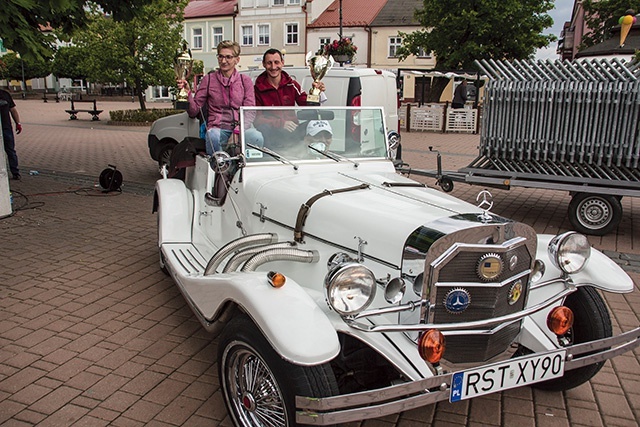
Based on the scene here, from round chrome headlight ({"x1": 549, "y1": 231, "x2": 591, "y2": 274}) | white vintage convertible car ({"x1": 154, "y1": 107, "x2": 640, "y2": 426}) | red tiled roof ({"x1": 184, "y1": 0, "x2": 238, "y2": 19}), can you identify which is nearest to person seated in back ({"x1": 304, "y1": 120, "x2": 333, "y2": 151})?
white vintage convertible car ({"x1": 154, "y1": 107, "x2": 640, "y2": 426})

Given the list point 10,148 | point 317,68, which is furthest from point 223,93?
point 10,148

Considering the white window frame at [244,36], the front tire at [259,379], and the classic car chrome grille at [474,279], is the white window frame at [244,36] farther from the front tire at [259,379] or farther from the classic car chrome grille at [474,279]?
the classic car chrome grille at [474,279]

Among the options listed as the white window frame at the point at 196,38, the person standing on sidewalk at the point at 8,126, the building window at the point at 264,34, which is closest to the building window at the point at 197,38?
the white window frame at the point at 196,38

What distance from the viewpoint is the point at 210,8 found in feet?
154

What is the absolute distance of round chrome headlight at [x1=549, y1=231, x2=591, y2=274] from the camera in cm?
316

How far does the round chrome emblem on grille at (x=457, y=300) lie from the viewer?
274 cm

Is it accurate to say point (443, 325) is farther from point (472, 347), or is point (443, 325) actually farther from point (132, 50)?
point (132, 50)

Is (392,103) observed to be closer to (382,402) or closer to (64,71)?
(382,402)

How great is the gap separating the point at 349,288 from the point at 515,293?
993mm

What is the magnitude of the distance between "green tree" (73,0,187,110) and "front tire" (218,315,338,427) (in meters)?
20.2

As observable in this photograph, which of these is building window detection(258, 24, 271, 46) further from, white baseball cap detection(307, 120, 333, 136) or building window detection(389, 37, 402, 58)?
white baseball cap detection(307, 120, 333, 136)

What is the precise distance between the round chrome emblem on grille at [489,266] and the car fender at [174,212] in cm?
292

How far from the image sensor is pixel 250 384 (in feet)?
9.46

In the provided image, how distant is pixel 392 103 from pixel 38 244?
24.4ft
